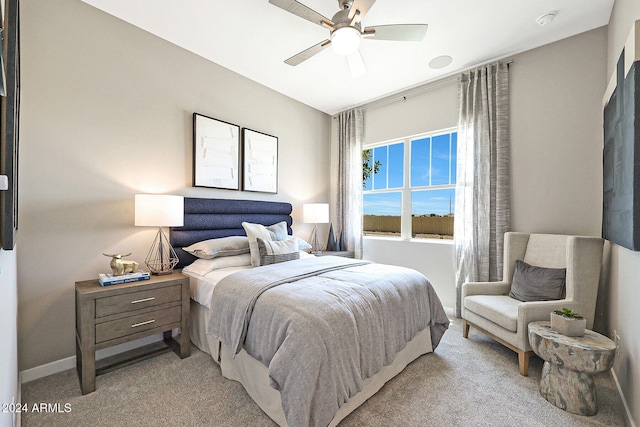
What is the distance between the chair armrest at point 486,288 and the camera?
2.80 meters

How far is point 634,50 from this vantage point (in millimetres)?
1449

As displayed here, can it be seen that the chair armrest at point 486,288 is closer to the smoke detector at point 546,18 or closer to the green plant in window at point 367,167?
the green plant in window at point 367,167

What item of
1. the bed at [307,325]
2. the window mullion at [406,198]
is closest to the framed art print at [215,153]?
the bed at [307,325]

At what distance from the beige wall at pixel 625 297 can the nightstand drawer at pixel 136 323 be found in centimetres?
313

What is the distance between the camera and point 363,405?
1.84m

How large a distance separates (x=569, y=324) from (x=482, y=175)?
70.7 inches

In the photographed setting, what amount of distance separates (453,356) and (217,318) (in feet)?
6.75

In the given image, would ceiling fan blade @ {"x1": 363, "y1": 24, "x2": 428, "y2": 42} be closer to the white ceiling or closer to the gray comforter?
the white ceiling

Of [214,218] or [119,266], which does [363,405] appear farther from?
[214,218]

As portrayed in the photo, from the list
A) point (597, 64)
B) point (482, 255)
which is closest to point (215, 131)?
point (482, 255)

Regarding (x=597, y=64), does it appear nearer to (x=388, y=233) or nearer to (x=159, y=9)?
(x=388, y=233)

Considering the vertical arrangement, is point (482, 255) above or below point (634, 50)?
below

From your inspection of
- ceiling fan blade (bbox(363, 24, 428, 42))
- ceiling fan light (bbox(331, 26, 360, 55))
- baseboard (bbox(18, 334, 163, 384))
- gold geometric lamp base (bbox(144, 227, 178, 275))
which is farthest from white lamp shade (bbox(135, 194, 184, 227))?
ceiling fan blade (bbox(363, 24, 428, 42))

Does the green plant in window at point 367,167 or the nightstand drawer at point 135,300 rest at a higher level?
the green plant in window at point 367,167
